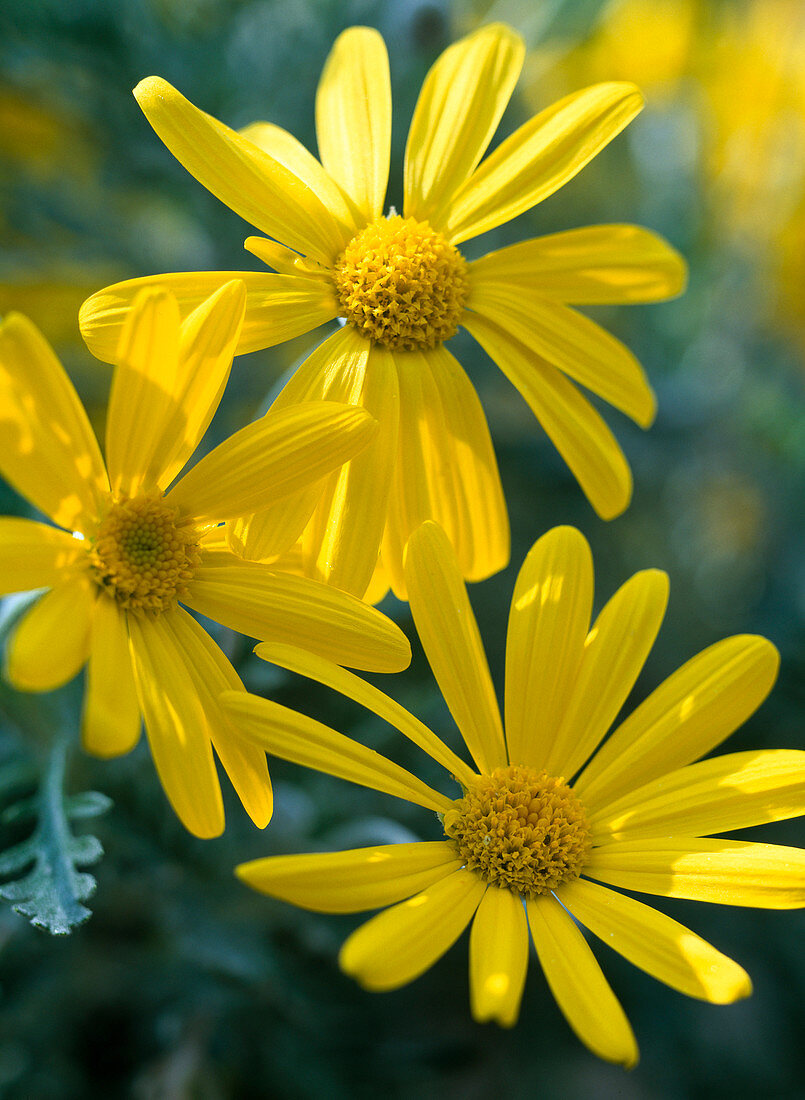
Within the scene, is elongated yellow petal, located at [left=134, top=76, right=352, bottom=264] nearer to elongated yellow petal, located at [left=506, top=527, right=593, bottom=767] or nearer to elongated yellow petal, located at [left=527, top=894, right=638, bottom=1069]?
elongated yellow petal, located at [left=506, top=527, right=593, bottom=767]

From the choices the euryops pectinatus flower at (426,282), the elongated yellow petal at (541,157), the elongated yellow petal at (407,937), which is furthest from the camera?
the elongated yellow petal at (541,157)

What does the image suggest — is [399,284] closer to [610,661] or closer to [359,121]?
[359,121]

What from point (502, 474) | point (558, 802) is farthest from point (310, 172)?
point (502, 474)

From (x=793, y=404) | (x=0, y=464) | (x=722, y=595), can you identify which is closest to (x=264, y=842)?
(x=0, y=464)

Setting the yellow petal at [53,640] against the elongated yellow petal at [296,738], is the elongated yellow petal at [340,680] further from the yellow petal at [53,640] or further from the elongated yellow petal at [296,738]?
the yellow petal at [53,640]

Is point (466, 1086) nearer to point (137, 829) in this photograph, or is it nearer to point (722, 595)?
point (137, 829)

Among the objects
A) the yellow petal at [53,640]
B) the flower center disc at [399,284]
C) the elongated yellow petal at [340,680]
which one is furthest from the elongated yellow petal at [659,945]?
the flower center disc at [399,284]
